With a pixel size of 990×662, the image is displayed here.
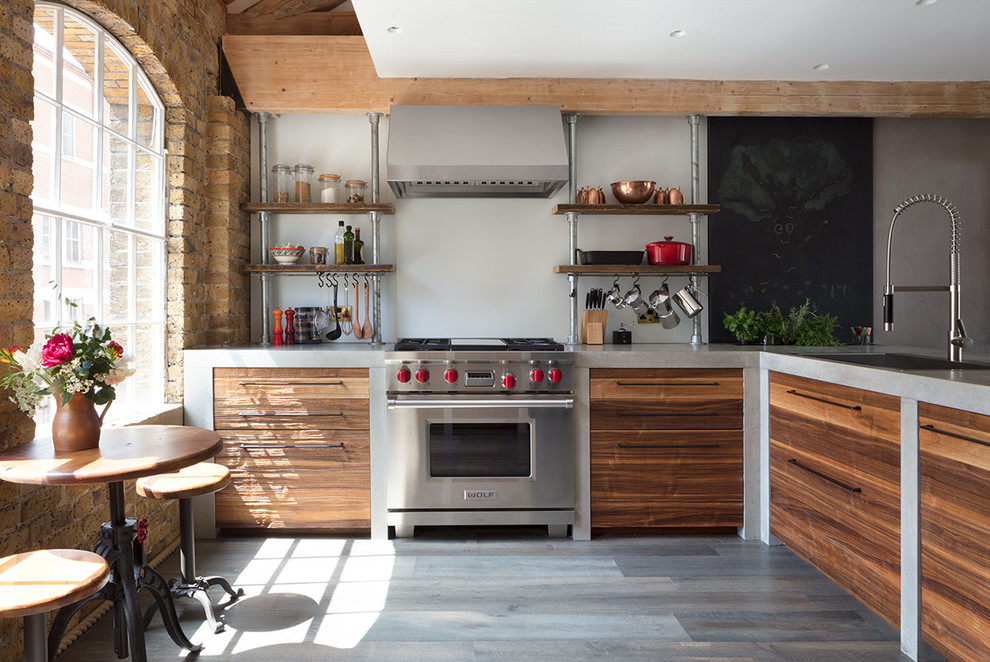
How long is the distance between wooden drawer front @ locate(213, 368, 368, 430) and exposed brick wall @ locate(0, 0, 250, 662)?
0.26 m

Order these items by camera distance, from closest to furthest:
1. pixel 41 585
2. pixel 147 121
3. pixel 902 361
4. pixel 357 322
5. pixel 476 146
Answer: pixel 41 585 < pixel 902 361 < pixel 147 121 < pixel 476 146 < pixel 357 322

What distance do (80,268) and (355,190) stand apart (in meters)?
1.63

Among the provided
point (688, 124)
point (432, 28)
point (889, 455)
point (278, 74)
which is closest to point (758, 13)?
point (688, 124)

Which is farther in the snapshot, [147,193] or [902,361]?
[147,193]

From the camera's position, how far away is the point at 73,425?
1.97 metres

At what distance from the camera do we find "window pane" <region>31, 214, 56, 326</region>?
233cm

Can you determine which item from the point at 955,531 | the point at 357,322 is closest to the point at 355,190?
the point at 357,322

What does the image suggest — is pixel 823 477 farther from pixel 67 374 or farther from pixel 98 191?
pixel 98 191

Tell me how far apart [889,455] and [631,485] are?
131 cm

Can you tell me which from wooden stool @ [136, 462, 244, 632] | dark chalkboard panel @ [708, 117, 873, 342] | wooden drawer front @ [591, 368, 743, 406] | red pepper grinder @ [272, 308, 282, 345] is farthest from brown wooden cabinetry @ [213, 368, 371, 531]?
dark chalkboard panel @ [708, 117, 873, 342]

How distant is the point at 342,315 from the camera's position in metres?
3.95

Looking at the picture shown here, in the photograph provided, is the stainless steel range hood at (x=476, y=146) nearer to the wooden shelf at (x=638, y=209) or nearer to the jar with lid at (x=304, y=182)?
the wooden shelf at (x=638, y=209)

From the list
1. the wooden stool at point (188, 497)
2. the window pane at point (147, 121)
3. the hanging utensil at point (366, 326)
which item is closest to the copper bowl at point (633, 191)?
the hanging utensil at point (366, 326)

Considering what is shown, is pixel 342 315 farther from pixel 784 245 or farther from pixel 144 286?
pixel 784 245
